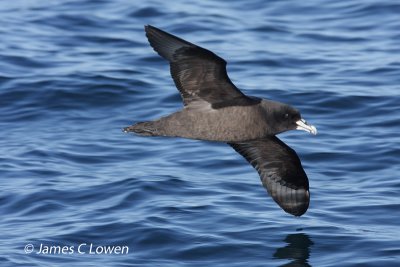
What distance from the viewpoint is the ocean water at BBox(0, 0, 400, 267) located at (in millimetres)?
11070

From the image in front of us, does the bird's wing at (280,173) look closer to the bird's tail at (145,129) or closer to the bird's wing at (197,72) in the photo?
the bird's wing at (197,72)

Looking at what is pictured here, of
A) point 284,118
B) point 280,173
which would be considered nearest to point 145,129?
point 284,118

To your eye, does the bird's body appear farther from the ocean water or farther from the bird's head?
the ocean water

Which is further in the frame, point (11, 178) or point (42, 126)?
point (42, 126)

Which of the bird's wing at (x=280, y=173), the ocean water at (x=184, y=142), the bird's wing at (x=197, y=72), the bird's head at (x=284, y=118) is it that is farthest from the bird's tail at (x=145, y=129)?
the bird's wing at (x=280, y=173)

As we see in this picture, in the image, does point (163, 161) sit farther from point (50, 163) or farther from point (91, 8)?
point (91, 8)

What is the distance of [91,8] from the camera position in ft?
63.4

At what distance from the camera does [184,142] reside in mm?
13695

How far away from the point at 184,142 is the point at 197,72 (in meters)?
3.44

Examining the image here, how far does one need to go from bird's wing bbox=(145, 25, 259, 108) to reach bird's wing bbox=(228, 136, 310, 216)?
45.5 inches

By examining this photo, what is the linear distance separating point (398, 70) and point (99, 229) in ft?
20.9

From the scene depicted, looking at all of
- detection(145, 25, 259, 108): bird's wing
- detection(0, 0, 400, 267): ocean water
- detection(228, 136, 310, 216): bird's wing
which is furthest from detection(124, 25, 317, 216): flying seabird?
detection(0, 0, 400, 267): ocean water

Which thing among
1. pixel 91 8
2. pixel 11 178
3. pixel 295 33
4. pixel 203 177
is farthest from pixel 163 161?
pixel 91 8

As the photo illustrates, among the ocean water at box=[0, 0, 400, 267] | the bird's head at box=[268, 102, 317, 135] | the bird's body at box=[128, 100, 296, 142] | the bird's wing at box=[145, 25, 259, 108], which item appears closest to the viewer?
the bird's wing at box=[145, 25, 259, 108]
